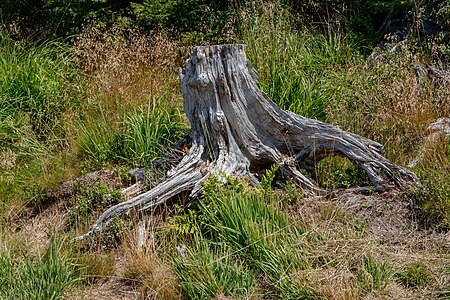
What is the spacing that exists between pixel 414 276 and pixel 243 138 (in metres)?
2.13

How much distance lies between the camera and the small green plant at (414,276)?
15.2 ft

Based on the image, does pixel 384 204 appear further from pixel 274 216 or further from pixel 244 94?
pixel 244 94

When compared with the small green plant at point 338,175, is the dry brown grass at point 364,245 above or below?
below

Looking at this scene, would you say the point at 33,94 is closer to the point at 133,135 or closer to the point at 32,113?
the point at 32,113

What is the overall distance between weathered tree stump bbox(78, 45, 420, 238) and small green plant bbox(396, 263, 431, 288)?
1120 mm

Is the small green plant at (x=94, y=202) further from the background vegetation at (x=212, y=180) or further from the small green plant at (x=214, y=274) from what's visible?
the small green plant at (x=214, y=274)

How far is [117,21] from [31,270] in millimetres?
5232

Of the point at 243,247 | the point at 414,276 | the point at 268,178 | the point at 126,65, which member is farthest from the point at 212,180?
the point at 126,65

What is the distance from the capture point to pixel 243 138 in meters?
5.97

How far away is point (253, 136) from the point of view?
5.99 m

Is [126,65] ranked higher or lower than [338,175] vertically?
higher

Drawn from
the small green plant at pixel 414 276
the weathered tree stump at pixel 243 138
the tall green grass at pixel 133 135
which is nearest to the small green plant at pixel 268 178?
the weathered tree stump at pixel 243 138

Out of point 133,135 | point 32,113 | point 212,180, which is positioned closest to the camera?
point 212,180

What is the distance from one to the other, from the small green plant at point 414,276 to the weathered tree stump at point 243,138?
112 cm
